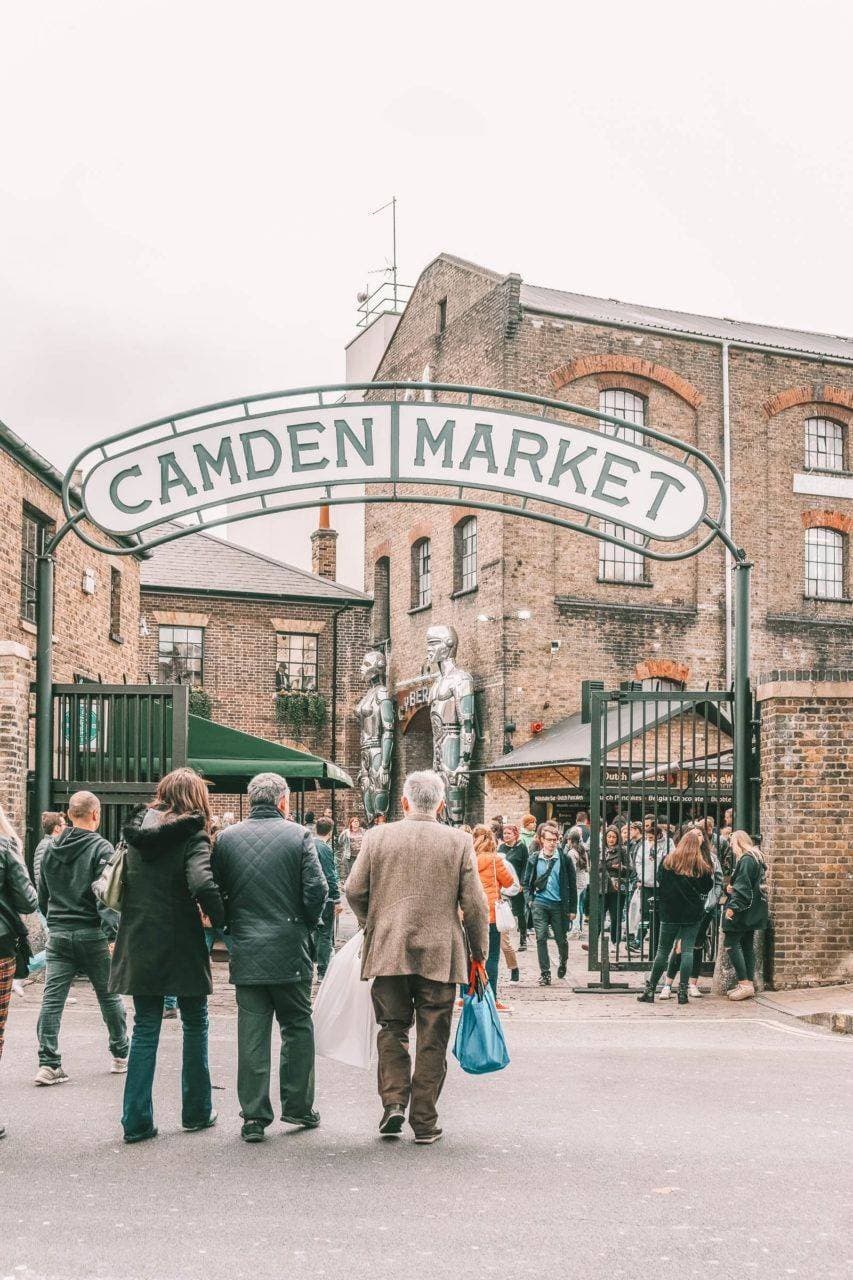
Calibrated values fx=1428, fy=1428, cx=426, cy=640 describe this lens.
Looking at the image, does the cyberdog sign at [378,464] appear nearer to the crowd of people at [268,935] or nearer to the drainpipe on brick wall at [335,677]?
the crowd of people at [268,935]

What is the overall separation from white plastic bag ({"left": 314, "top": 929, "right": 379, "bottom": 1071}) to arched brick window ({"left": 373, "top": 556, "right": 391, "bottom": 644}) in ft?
91.4

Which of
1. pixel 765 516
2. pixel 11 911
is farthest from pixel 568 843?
pixel 11 911

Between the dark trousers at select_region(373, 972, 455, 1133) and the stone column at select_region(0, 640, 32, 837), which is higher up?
the stone column at select_region(0, 640, 32, 837)

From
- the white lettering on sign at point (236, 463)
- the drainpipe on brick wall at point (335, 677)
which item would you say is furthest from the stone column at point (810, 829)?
the drainpipe on brick wall at point (335, 677)

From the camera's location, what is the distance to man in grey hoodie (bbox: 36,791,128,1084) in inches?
342

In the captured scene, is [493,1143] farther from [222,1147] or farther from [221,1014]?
[221,1014]

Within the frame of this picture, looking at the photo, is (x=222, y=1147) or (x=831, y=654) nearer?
(x=222, y=1147)

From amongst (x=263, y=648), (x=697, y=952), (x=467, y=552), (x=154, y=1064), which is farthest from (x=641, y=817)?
(x=263, y=648)

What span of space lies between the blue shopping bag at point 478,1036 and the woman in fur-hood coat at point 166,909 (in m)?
1.30

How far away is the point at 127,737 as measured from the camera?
13.4m

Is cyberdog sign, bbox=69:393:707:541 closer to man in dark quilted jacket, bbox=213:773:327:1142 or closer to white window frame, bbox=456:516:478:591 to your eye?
man in dark quilted jacket, bbox=213:773:327:1142

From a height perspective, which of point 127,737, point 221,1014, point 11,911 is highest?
point 127,737

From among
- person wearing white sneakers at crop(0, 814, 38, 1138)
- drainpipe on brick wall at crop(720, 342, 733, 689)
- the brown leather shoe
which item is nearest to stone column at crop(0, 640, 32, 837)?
person wearing white sneakers at crop(0, 814, 38, 1138)

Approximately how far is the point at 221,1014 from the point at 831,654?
70.9ft
